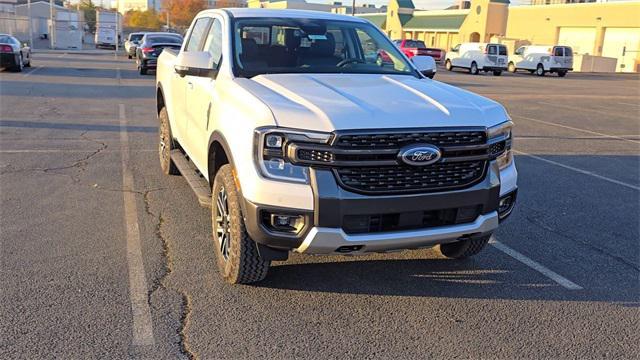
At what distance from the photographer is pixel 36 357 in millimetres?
3420

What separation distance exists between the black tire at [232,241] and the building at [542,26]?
53.0 m

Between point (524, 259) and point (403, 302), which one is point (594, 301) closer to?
point (524, 259)

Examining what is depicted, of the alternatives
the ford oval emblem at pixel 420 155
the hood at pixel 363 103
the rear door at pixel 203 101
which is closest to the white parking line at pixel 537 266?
the hood at pixel 363 103

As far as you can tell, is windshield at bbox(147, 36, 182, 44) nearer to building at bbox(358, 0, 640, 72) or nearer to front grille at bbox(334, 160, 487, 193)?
front grille at bbox(334, 160, 487, 193)

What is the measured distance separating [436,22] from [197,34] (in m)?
69.5

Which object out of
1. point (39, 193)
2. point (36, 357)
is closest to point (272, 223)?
point (36, 357)

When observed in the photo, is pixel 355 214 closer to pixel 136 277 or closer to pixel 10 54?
pixel 136 277

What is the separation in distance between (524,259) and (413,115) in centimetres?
206

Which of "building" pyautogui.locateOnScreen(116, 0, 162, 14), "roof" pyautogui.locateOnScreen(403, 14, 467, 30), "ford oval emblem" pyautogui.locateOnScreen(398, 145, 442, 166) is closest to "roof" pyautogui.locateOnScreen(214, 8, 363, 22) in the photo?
"ford oval emblem" pyautogui.locateOnScreen(398, 145, 442, 166)

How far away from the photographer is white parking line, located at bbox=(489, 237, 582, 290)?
470 cm

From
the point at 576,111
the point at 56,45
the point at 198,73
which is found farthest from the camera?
the point at 56,45

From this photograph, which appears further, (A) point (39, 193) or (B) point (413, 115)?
(A) point (39, 193)

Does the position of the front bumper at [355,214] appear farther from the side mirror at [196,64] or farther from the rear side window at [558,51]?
the rear side window at [558,51]

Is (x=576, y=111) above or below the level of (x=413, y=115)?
below
